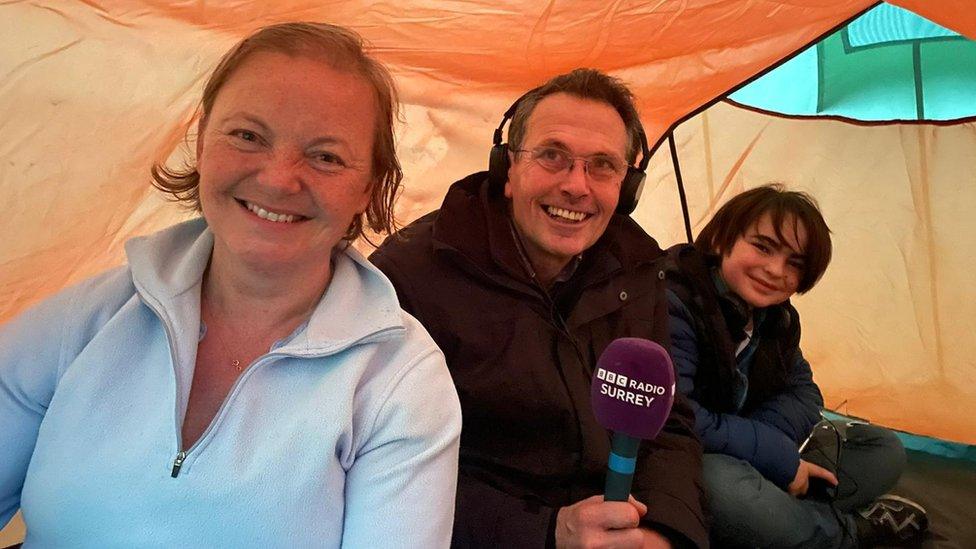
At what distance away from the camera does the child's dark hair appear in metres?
1.71

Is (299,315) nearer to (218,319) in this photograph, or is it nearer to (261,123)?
(218,319)

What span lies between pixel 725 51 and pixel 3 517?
1925 mm

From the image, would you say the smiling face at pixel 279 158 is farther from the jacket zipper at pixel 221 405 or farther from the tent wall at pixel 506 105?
the tent wall at pixel 506 105

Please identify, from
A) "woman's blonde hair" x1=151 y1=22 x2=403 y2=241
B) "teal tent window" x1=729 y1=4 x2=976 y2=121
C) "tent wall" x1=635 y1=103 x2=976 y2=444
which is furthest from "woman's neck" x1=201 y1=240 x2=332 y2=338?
"teal tent window" x1=729 y1=4 x2=976 y2=121

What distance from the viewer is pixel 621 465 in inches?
36.4

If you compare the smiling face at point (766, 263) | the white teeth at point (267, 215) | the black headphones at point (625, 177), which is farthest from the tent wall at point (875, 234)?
the white teeth at point (267, 215)

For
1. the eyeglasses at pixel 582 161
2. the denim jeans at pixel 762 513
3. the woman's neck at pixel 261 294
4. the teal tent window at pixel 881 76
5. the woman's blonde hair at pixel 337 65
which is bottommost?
the denim jeans at pixel 762 513

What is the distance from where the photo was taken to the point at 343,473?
2.62 feet

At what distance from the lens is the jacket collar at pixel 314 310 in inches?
31.4

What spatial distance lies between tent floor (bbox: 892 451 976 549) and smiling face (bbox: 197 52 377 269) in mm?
1743

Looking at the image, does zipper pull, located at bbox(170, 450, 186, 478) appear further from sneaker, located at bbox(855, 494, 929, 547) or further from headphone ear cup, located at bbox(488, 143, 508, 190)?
sneaker, located at bbox(855, 494, 929, 547)

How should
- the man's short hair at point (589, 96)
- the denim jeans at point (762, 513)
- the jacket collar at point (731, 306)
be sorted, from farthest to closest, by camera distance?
1. the jacket collar at point (731, 306)
2. the denim jeans at point (762, 513)
3. the man's short hair at point (589, 96)

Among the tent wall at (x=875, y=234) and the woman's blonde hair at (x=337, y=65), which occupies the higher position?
the woman's blonde hair at (x=337, y=65)

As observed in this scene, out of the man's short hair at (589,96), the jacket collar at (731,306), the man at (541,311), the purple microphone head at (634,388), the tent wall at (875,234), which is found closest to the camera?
the purple microphone head at (634,388)
